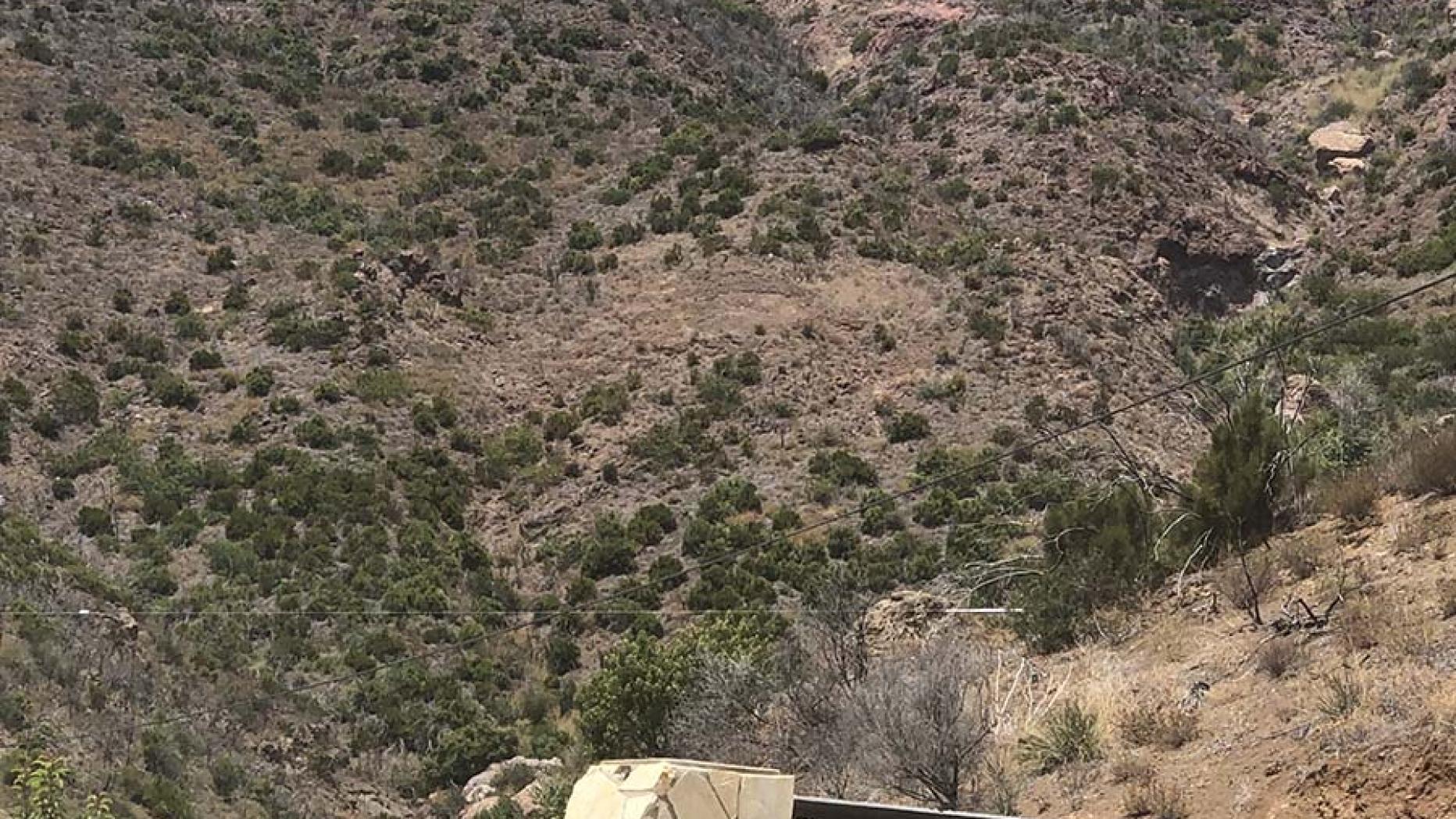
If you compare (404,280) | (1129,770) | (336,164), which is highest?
(1129,770)

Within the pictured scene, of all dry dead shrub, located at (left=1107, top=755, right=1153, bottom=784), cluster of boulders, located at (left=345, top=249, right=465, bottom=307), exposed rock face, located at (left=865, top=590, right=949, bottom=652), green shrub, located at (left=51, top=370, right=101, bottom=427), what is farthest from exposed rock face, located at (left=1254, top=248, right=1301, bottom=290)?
dry dead shrub, located at (left=1107, top=755, right=1153, bottom=784)

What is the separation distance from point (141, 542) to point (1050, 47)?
36970 millimetres

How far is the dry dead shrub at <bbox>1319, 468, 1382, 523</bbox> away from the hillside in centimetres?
49

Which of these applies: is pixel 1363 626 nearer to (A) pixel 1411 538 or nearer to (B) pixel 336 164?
(A) pixel 1411 538

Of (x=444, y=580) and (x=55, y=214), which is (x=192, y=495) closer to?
(x=444, y=580)

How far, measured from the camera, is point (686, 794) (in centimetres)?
787

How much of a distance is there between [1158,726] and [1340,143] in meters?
43.7

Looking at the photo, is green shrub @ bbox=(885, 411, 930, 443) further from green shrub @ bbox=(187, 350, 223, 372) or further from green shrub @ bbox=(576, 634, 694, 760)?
green shrub @ bbox=(187, 350, 223, 372)

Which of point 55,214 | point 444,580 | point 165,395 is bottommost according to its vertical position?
point 444,580

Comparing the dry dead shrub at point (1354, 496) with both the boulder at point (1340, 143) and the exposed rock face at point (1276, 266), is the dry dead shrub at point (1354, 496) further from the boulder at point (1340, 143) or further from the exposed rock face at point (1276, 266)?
the boulder at point (1340, 143)

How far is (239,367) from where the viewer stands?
3500cm

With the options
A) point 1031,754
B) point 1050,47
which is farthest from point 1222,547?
point 1050,47

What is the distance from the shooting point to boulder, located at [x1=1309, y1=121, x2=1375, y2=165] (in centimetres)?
4841

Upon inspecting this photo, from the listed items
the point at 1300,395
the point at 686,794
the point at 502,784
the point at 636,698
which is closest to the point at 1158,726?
Result: the point at 686,794
